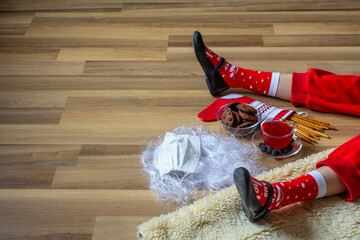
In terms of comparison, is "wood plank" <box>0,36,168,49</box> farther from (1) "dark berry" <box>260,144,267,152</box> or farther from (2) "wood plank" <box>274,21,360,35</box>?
(1) "dark berry" <box>260,144,267,152</box>

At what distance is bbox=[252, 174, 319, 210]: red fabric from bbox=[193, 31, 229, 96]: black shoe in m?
0.61

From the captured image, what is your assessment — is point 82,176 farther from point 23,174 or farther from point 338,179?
point 338,179

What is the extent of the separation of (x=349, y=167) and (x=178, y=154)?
21.3 inches

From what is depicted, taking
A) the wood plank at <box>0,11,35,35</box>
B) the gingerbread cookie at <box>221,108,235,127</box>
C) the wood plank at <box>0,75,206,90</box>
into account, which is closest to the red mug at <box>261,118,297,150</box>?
the gingerbread cookie at <box>221,108,235,127</box>

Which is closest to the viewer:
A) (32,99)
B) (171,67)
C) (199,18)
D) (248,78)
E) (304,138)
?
(304,138)

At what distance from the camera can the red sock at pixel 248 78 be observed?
159 centimetres

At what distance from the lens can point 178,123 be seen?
1.56 metres

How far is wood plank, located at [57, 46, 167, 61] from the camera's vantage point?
→ 1.96 metres

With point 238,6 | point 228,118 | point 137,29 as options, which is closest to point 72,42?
point 137,29

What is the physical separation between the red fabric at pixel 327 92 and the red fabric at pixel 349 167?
0.31 metres

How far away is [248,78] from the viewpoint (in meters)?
1.62

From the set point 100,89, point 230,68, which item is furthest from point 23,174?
point 230,68

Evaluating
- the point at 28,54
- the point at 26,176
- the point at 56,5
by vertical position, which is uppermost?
the point at 56,5

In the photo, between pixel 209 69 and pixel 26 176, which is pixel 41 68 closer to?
pixel 26 176
